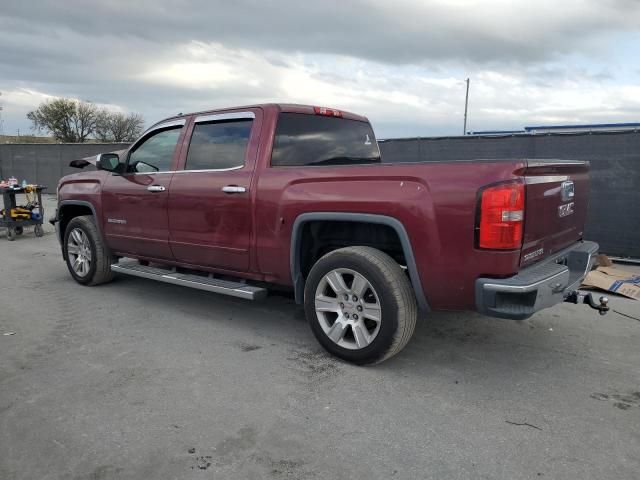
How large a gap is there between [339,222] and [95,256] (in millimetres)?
3399

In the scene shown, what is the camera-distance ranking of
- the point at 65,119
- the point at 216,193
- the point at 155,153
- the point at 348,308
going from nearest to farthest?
the point at 348,308, the point at 216,193, the point at 155,153, the point at 65,119

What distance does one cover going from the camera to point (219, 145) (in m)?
4.59

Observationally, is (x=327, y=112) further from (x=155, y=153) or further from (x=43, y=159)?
(x=43, y=159)

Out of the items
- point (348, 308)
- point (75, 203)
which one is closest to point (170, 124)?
point (75, 203)

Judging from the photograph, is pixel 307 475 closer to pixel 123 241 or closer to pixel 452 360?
pixel 452 360

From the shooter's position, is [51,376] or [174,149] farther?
[174,149]

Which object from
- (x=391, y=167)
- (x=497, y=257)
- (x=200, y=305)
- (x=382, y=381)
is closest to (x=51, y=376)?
(x=200, y=305)

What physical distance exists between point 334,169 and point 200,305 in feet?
7.90

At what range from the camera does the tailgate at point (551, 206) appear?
3135mm

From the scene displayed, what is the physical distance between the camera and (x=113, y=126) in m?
54.5

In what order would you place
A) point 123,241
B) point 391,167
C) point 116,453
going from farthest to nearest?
point 123,241, point 391,167, point 116,453

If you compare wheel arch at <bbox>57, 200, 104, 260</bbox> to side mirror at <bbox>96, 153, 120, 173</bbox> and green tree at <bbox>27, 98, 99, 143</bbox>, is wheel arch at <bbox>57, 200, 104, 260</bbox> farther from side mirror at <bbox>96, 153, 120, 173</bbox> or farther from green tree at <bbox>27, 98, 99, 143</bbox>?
green tree at <bbox>27, 98, 99, 143</bbox>

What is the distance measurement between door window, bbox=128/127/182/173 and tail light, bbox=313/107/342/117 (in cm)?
140

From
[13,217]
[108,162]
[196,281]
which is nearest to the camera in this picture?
[196,281]
